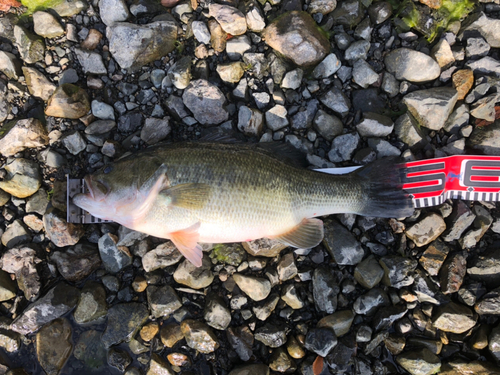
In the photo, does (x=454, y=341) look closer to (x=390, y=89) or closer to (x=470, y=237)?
(x=470, y=237)

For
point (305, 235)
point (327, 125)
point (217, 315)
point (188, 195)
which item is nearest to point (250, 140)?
point (327, 125)

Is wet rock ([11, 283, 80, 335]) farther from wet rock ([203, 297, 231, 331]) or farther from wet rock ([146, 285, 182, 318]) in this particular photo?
wet rock ([203, 297, 231, 331])

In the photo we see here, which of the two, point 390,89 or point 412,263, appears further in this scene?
point 390,89

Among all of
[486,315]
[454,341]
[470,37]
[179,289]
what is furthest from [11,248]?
[470,37]

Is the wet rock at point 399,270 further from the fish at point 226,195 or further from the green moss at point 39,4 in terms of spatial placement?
the green moss at point 39,4

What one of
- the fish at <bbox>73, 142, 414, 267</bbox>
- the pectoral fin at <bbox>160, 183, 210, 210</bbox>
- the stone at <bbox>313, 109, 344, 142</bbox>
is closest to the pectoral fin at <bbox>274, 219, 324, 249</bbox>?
the fish at <bbox>73, 142, 414, 267</bbox>

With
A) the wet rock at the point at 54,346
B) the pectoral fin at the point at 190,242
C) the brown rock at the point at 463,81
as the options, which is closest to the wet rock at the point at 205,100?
the pectoral fin at the point at 190,242
